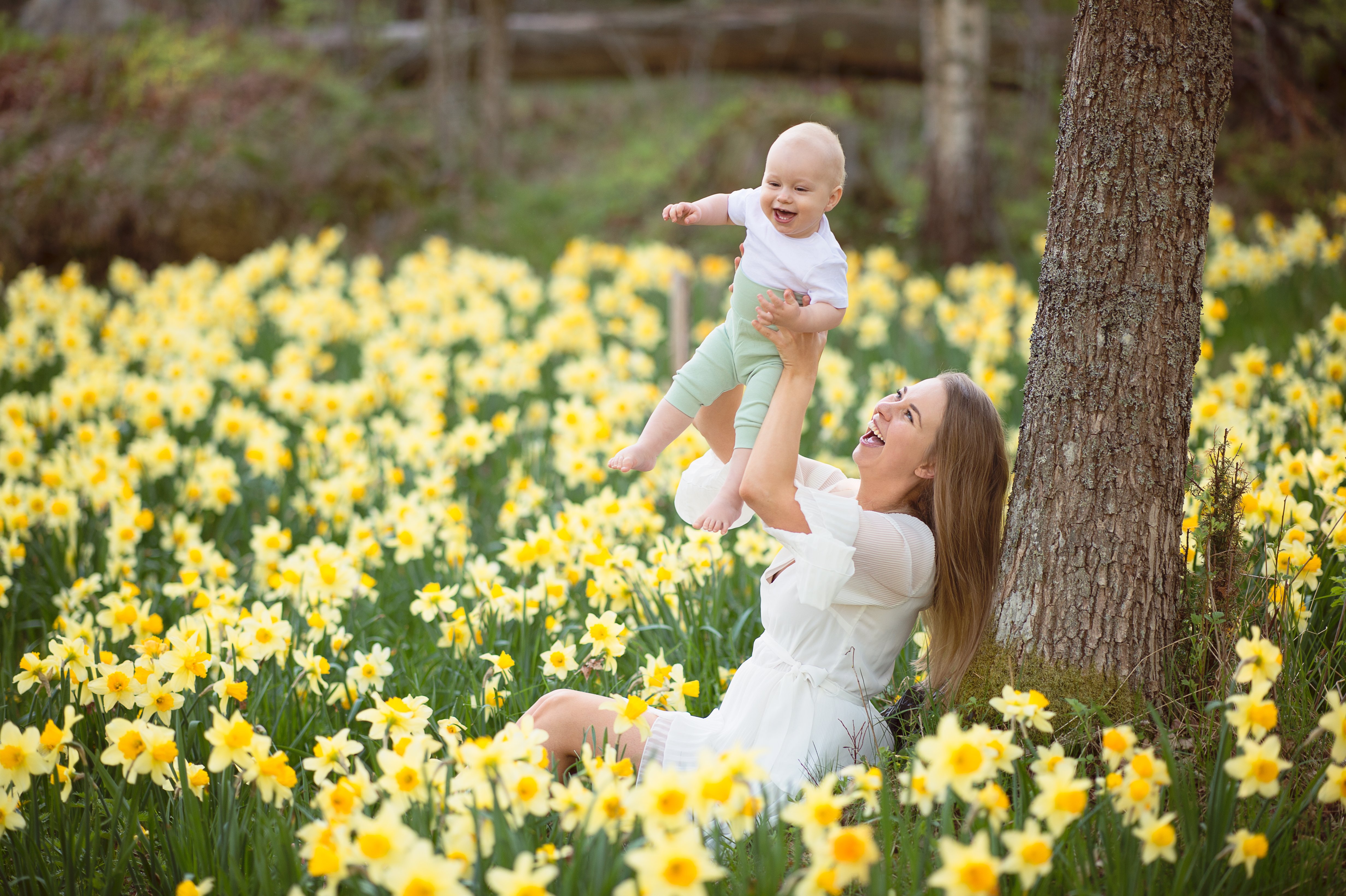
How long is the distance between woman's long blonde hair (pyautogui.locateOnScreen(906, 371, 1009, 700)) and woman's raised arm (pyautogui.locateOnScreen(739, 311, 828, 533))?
343 millimetres

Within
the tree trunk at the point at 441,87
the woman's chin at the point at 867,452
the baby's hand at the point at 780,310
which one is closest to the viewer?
the baby's hand at the point at 780,310

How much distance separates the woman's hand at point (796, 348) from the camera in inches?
76.0

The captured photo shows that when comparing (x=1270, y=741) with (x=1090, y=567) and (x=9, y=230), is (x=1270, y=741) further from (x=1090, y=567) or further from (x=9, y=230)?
(x=9, y=230)

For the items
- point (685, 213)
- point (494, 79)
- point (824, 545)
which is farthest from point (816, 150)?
point (494, 79)

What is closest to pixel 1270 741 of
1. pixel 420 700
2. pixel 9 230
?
pixel 420 700

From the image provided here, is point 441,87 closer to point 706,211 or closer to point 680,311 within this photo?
point 680,311

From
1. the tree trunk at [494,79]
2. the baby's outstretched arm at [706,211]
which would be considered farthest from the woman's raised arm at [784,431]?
the tree trunk at [494,79]

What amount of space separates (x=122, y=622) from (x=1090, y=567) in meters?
2.42

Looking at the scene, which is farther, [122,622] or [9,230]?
[9,230]

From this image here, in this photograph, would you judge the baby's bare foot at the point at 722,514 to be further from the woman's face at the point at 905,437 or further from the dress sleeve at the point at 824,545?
the woman's face at the point at 905,437

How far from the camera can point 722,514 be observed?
2018 millimetres

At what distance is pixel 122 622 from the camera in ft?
8.60

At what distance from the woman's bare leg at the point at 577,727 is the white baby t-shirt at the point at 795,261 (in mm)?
946

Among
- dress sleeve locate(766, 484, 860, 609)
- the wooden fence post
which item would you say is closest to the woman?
dress sleeve locate(766, 484, 860, 609)
